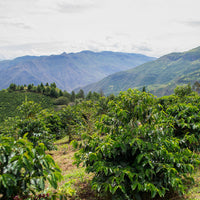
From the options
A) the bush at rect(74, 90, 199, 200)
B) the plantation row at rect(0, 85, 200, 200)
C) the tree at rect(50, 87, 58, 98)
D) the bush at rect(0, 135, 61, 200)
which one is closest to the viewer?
the bush at rect(0, 135, 61, 200)

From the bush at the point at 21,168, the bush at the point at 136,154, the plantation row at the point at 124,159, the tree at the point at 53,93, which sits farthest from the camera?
the tree at the point at 53,93

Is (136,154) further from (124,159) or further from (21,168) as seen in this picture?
(21,168)

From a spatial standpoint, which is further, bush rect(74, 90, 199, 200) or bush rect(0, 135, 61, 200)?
bush rect(74, 90, 199, 200)

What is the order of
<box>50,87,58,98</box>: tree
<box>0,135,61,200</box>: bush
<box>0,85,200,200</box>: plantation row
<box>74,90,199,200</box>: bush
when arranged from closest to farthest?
<box>0,135,61,200</box>: bush < <box>0,85,200,200</box>: plantation row < <box>74,90,199,200</box>: bush < <box>50,87,58,98</box>: tree

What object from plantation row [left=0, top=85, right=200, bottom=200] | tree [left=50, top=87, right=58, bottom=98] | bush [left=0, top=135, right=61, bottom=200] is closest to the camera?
bush [left=0, top=135, right=61, bottom=200]

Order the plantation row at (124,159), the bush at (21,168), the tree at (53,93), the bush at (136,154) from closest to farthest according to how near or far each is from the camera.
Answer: the bush at (21,168) → the plantation row at (124,159) → the bush at (136,154) → the tree at (53,93)

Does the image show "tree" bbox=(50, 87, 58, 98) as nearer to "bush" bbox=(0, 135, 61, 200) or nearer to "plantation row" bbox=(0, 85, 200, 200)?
"plantation row" bbox=(0, 85, 200, 200)

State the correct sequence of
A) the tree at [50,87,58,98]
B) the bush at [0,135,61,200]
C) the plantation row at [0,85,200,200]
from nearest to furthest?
the bush at [0,135,61,200] < the plantation row at [0,85,200,200] < the tree at [50,87,58,98]

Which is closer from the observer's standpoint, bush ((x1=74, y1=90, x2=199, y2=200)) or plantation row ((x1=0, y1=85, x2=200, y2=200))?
plantation row ((x1=0, y1=85, x2=200, y2=200))

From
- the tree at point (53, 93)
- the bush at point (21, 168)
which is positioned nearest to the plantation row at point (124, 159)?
the bush at point (21, 168)

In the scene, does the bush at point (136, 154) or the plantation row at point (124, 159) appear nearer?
the plantation row at point (124, 159)

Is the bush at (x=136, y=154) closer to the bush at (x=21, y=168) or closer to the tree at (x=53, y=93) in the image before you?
the bush at (x=21, y=168)

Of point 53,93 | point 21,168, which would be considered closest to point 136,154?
point 21,168

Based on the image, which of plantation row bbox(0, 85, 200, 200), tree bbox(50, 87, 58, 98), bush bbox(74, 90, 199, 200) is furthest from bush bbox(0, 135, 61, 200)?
tree bbox(50, 87, 58, 98)
